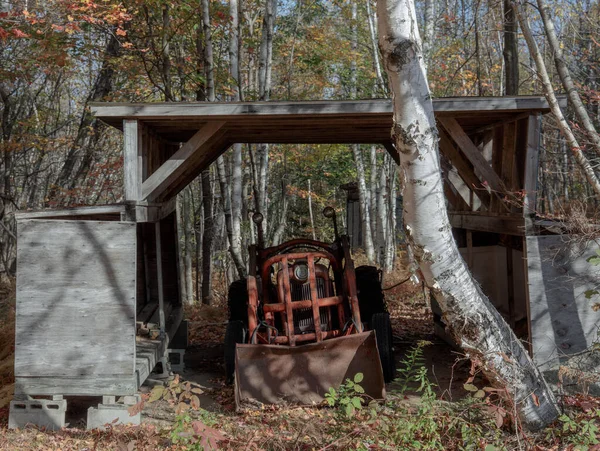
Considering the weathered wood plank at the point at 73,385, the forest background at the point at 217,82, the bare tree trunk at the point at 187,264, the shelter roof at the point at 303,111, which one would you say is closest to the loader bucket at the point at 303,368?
the weathered wood plank at the point at 73,385

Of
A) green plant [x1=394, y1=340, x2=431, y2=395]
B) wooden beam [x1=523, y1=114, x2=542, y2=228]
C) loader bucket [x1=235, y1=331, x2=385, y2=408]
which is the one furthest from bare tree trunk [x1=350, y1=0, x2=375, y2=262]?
loader bucket [x1=235, y1=331, x2=385, y2=408]

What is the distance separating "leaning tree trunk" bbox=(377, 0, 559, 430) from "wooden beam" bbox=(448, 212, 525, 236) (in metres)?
1.87

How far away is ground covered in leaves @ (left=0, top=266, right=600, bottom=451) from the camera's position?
188 inches

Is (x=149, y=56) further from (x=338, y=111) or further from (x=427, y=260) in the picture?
(x=427, y=260)

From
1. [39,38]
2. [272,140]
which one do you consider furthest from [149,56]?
[272,140]

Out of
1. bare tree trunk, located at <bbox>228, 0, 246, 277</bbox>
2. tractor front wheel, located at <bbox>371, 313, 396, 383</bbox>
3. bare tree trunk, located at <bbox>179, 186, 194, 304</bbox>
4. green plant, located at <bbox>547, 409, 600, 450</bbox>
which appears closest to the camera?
green plant, located at <bbox>547, 409, 600, 450</bbox>

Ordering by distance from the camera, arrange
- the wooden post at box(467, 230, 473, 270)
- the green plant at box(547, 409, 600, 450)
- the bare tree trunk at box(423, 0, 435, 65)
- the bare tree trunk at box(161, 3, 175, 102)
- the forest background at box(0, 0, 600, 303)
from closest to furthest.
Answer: the green plant at box(547, 409, 600, 450), the wooden post at box(467, 230, 473, 270), the forest background at box(0, 0, 600, 303), the bare tree trunk at box(161, 3, 175, 102), the bare tree trunk at box(423, 0, 435, 65)

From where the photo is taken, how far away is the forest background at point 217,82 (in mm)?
11328

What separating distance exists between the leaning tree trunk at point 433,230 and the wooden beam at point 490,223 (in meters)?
1.87

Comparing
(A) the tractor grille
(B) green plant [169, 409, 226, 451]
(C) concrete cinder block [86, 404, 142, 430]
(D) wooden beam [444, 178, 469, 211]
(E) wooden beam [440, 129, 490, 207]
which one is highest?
(E) wooden beam [440, 129, 490, 207]

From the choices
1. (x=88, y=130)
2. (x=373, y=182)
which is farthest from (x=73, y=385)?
(x=373, y=182)

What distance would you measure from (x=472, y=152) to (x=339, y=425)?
3.22m

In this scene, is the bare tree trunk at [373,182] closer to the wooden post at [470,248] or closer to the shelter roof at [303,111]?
the wooden post at [470,248]

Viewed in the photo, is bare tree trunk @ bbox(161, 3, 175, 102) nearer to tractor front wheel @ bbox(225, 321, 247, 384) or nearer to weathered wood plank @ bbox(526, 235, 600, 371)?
tractor front wheel @ bbox(225, 321, 247, 384)
